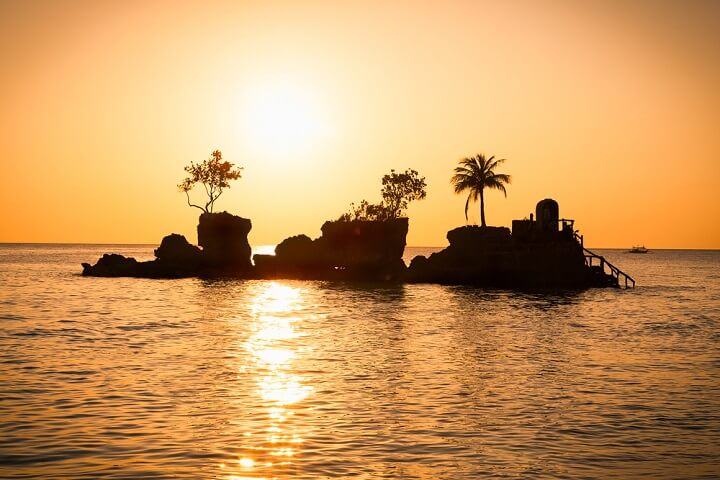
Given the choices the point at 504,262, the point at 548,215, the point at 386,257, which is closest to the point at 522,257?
the point at 504,262

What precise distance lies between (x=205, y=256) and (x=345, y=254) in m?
19.3

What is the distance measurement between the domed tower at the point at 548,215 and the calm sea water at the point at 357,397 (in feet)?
104

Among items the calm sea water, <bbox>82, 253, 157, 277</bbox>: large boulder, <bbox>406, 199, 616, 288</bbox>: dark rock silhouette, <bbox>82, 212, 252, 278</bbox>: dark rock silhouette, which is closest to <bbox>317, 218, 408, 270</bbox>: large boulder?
<bbox>406, 199, 616, 288</bbox>: dark rock silhouette

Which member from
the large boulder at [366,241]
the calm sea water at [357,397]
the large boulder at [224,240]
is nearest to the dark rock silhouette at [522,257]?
the large boulder at [366,241]

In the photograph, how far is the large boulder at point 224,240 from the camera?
9651 centimetres

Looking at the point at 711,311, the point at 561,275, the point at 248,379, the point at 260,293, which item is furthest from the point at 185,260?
the point at 248,379

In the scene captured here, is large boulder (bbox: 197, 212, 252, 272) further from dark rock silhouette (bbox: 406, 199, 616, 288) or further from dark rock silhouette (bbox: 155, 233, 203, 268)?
dark rock silhouette (bbox: 406, 199, 616, 288)

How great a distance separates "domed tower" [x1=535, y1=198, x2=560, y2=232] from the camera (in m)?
74.9

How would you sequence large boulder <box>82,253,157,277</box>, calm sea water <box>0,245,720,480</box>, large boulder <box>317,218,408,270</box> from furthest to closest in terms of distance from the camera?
large boulder <box>82,253,157,277</box>, large boulder <box>317,218,408,270</box>, calm sea water <box>0,245,720,480</box>

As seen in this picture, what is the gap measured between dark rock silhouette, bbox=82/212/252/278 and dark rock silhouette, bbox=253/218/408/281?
12.3ft

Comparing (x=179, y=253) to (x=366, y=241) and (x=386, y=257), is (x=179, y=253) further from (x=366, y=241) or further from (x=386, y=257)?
(x=386, y=257)

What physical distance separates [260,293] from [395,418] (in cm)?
5208

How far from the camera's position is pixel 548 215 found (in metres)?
75.8

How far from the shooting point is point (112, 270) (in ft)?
321
